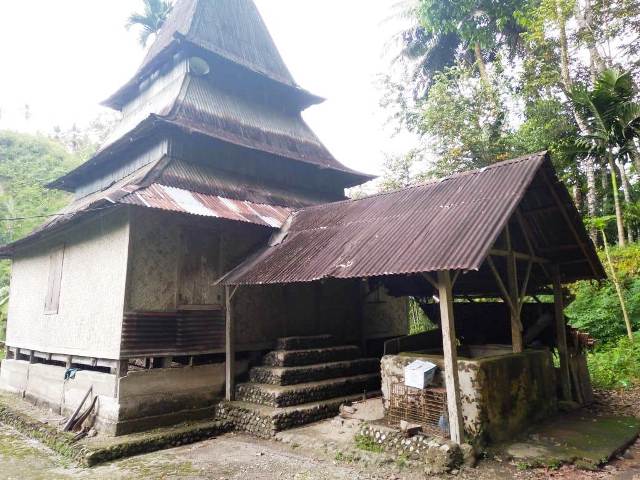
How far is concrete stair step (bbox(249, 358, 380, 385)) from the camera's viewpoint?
8.12 meters

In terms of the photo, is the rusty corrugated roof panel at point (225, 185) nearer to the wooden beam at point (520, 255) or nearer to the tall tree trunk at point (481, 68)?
the wooden beam at point (520, 255)

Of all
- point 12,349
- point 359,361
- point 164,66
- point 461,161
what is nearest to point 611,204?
point 461,161

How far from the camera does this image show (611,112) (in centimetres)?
1097

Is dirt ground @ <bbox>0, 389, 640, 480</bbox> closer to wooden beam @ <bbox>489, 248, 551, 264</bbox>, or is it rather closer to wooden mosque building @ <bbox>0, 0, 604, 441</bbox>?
wooden mosque building @ <bbox>0, 0, 604, 441</bbox>

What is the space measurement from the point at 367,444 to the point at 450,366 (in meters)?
1.70

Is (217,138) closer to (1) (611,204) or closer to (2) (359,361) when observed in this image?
(2) (359,361)

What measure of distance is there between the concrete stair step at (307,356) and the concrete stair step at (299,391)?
1.62ft

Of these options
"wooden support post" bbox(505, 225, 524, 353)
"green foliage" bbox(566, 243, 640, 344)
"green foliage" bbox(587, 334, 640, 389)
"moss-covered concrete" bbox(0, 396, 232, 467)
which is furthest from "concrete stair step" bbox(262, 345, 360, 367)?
"green foliage" bbox(566, 243, 640, 344)

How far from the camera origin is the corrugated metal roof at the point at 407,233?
18.0 ft

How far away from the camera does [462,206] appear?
6.46 metres

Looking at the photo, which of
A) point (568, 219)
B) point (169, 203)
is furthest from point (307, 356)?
point (568, 219)

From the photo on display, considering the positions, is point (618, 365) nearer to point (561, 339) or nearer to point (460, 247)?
point (561, 339)

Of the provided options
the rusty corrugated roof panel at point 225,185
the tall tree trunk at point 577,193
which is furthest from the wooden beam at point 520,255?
the tall tree trunk at point 577,193

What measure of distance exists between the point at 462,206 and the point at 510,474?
11.8ft
